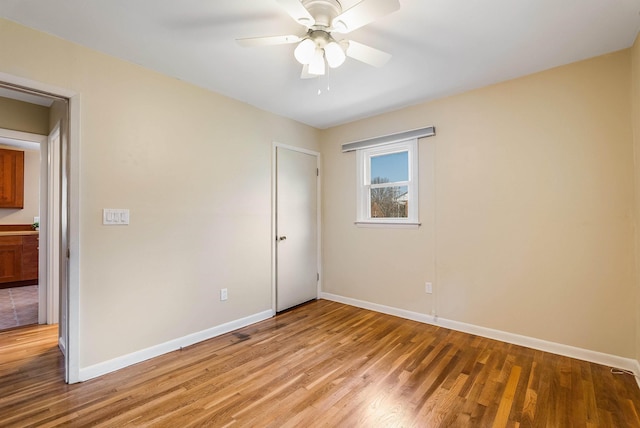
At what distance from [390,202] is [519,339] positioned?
1875 mm

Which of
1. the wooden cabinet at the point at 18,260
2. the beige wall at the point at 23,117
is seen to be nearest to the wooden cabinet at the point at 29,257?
the wooden cabinet at the point at 18,260

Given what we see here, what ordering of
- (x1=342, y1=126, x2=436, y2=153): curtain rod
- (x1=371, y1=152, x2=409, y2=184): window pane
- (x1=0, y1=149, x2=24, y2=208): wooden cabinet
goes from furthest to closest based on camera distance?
(x1=0, y1=149, x2=24, y2=208): wooden cabinet < (x1=371, y1=152, x2=409, y2=184): window pane < (x1=342, y1=126, x2=436, y2=153): curtain rod

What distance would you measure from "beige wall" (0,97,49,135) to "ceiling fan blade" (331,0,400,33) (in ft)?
11.1

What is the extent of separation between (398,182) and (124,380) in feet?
10.5

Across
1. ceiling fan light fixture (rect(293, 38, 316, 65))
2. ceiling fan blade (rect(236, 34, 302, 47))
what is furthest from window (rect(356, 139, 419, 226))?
ceiling fan blade (rect(236, 34, 302, 47))

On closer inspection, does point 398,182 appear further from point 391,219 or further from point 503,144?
point 503,144

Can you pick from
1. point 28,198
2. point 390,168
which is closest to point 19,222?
point 28,198

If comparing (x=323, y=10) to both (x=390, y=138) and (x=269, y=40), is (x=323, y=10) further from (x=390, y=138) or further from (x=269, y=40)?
(x=390, y=138)

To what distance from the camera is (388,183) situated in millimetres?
3594

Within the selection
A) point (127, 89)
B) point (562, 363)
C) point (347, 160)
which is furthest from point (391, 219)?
point (127, 89)

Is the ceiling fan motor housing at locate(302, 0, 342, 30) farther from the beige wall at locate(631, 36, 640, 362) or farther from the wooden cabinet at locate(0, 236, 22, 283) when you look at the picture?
the wooden cabinet at locate(0, 236, 22, 283)

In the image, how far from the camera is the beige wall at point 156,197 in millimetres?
2143

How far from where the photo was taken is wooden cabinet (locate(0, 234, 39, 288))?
470cm

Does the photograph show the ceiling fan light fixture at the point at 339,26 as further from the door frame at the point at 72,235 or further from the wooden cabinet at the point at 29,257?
the wooden cabinet at the point at 29,257
